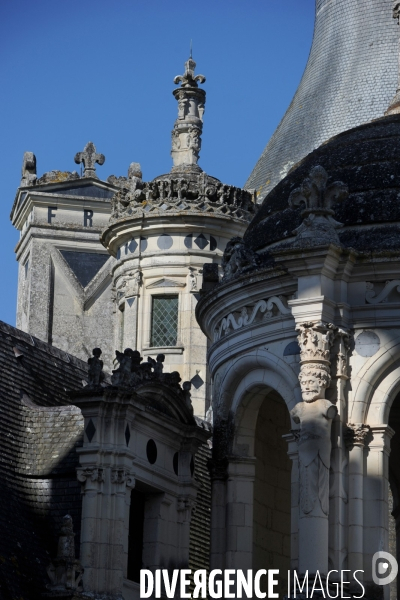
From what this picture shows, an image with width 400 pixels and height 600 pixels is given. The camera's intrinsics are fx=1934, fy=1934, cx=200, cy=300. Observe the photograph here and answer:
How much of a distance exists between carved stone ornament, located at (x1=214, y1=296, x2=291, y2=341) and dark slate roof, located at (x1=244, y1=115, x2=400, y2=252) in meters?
1.34

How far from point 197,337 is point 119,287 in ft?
7.65

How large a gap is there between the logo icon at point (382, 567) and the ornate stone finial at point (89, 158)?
22.9m

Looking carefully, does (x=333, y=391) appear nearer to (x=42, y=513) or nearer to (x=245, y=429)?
(x=245, y=429)

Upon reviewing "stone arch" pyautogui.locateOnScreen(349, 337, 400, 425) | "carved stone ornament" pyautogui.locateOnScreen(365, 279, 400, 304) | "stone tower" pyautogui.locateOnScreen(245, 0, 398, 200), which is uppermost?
"stone tower" pyautogui.locateOnScreen(245, 0, 398, 200)

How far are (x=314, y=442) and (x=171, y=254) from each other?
14.1 meters

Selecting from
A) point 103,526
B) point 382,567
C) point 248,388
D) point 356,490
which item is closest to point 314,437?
point 356,490

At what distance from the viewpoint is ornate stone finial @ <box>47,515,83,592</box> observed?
29062mm

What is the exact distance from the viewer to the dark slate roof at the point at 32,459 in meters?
31.1

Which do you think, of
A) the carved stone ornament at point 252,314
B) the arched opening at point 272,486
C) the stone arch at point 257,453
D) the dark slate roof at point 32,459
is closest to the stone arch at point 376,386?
the stone arch at point 257,453

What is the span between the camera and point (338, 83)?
67.9 metres

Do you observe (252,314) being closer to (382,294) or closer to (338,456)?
(382,294)

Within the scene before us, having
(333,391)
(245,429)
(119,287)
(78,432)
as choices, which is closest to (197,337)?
(119,287)

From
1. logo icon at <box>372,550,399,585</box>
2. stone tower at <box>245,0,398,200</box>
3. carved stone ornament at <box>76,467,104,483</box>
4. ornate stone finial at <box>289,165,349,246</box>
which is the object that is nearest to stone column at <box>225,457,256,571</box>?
carved stone ornament at <box>76,467,104,483</box>

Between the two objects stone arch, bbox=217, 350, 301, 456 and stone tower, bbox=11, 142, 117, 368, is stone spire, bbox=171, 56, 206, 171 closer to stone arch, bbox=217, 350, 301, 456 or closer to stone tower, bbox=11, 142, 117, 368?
stone tower, bbox=11, 142, 117, 368
